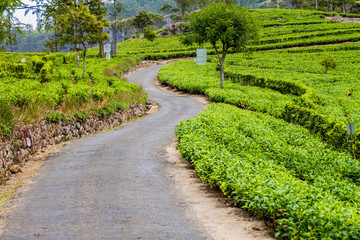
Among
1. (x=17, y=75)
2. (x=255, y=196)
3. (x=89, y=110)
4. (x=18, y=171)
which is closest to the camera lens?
(x=255, y=196)

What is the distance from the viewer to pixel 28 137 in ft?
39.0

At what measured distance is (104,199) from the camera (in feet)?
26.6

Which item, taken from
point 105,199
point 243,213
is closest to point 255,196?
point 243,213

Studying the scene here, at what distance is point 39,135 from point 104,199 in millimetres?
5992

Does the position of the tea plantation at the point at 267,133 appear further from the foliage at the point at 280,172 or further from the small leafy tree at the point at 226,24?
the small leafy tree at the point at 226,24

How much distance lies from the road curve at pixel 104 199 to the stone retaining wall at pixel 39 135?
820mm

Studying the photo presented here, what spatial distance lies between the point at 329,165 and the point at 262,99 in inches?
615

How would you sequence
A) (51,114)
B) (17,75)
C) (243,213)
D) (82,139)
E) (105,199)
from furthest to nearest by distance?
(17,75) → (82,139) → (51,114) → (105,199) → (243,213)

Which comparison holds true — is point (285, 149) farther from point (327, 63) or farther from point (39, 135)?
point (327, 63)

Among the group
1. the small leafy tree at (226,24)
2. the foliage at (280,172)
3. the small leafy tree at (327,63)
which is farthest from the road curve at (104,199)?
the small leafy tree at (327,63)

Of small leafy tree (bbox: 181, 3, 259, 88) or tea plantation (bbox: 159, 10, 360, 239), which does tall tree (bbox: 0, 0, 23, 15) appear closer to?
tea plantation (bbox: 159, 10, 360, 239)

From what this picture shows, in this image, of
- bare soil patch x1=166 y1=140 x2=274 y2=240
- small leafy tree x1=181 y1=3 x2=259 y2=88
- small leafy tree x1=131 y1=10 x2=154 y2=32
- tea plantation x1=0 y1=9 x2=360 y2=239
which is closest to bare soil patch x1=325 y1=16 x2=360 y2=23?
tea plantation x1=0 y1=9 x2=360 y2=239

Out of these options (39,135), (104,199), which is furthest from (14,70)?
(104,199)

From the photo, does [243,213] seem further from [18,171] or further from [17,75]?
[17,75]
